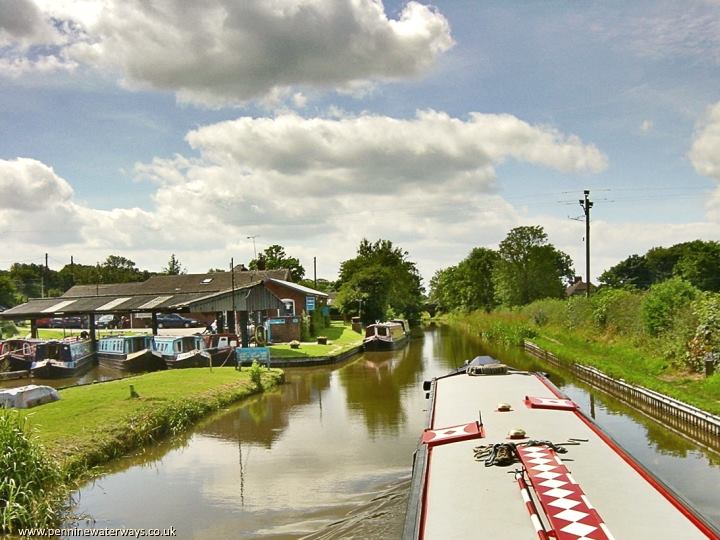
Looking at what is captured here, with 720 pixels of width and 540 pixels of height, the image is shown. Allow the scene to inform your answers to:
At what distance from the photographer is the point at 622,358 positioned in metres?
28.3

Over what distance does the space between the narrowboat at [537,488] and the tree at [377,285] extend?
4948cm

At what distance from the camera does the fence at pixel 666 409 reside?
1589 cm

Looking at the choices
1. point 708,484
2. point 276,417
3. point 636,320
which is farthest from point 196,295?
point 708,484

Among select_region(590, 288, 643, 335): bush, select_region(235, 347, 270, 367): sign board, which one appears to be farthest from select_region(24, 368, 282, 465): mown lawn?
select_region(590, 288, 643, 335): bush

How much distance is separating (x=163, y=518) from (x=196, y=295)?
102 feet

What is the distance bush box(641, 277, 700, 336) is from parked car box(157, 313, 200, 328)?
44063mm

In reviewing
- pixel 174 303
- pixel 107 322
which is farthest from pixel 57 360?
pixel 107 322

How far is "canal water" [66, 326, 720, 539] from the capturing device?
11.8 meters

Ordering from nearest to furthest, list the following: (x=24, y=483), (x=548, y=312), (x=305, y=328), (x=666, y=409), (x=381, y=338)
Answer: (x=24, y=483) < (x=666, y=409) < (x=381, y=338) < (x=305, y=328) < (x=548, y=312)

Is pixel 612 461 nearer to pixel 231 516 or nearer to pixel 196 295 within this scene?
pixel 231 516

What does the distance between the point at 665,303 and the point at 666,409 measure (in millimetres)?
9688

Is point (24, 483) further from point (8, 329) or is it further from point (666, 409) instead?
point (8, 329)

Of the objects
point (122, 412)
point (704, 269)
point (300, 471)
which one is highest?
point (704, 269)

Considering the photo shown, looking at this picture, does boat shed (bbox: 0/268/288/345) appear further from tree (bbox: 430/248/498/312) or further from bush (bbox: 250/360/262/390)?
tree (bbox: 430/248/498/312)
